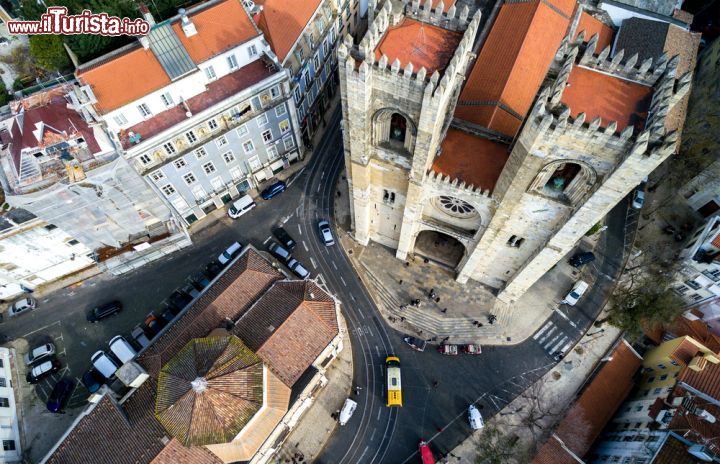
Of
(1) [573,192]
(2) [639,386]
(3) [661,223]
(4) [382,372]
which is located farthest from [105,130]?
(3) [661,223]

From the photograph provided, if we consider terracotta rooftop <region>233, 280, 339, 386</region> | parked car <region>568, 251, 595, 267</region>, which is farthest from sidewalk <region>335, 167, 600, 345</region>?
terracotta rooftop <region>233, 280, 339, 386</region>

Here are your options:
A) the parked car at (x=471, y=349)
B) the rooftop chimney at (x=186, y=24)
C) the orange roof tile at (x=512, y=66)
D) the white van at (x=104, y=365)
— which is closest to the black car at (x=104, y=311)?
the white van at (x=104, y=365)

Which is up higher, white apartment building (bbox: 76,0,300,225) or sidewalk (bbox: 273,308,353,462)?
white apartment building (bbox: 76,0,300,225)

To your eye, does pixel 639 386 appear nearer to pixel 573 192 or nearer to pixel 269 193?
pixel 573 192

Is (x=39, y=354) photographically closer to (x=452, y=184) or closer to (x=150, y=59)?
(x=150, y=59)

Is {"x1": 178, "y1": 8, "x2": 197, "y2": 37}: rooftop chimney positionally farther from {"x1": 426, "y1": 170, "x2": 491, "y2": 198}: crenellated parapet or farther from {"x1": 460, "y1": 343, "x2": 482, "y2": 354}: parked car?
{"x1": 460, "y1": 343, "x2": 482, "y2": 354}: parked car
